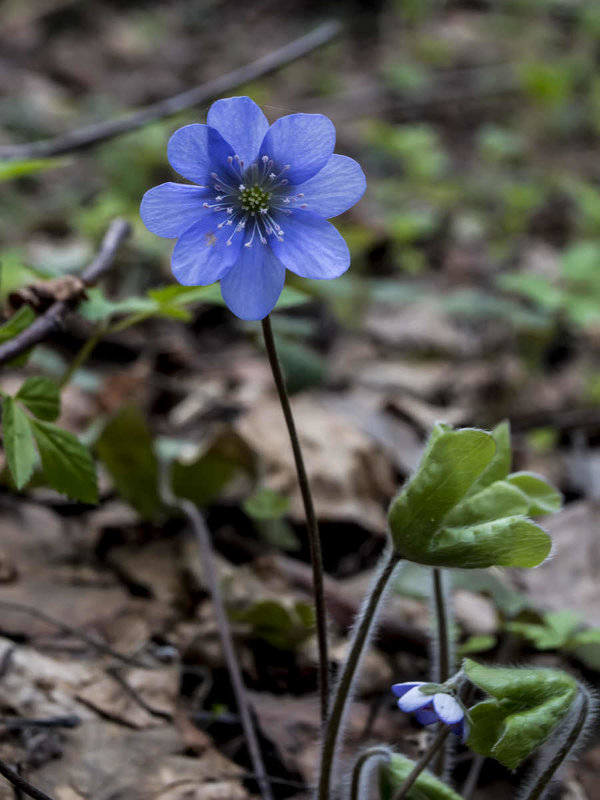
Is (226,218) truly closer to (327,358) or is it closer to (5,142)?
(327,358)

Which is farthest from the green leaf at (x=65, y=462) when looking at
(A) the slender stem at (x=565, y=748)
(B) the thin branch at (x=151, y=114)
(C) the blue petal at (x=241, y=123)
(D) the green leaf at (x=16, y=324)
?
(B) the thin branch at (x=151, y=114)

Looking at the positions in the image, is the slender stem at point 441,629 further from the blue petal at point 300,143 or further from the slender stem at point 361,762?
the blue petal at point 300,143

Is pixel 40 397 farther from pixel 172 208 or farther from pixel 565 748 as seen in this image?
pixel 565 748

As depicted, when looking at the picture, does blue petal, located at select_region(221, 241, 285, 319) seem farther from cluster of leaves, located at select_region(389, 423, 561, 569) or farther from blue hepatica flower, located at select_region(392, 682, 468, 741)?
blue hepatica flower, located at select_region(392, 682, 468, 741)

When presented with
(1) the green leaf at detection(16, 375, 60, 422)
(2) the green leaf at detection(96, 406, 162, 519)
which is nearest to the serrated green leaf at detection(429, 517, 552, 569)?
(1) the green leaf at detection(16, 375, 60, 422)

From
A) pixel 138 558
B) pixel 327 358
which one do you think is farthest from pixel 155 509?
pixel 327 358

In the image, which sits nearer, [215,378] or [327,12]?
[215,378]

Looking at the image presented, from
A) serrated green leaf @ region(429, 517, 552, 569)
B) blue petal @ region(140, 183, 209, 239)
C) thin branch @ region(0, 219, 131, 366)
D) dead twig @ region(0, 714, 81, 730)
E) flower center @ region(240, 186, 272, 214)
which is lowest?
dead twig @ region(0, 714, 81, 730)

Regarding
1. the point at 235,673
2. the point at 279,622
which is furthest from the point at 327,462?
the point at 235,673
